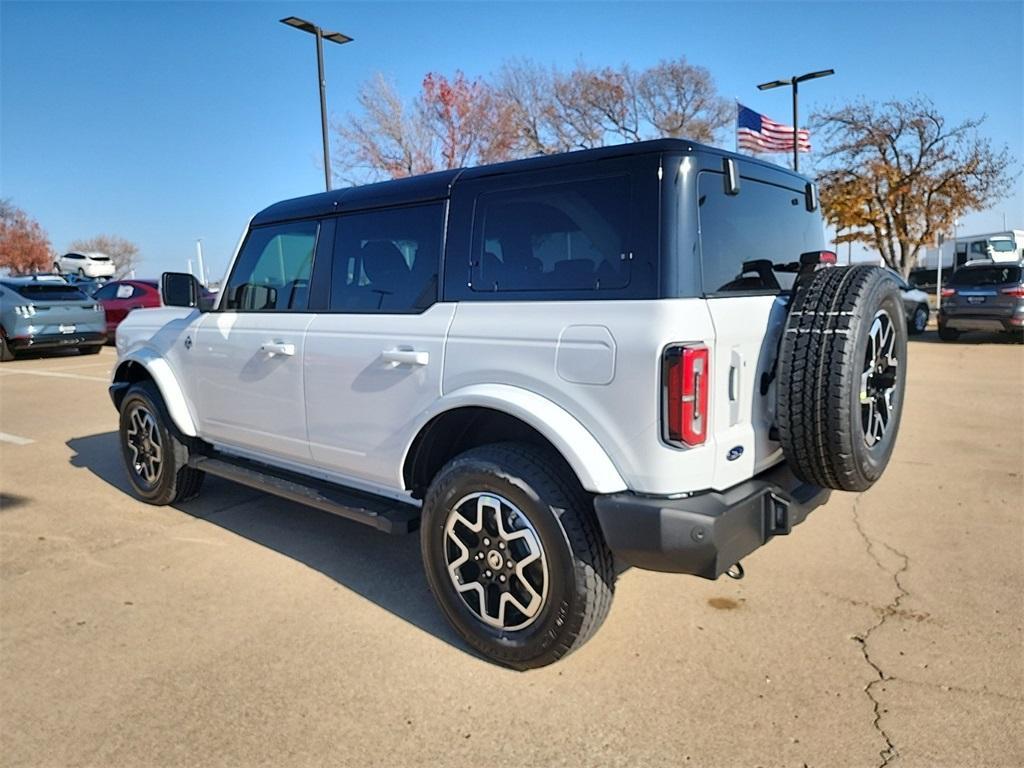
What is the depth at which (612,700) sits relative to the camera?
2.71 m

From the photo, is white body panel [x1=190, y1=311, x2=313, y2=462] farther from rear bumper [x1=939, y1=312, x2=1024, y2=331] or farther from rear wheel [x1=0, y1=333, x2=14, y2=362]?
rear bumper [x1=939, y1=312, x2=1024, y2=331]

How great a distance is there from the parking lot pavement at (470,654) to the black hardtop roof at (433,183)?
1.90 metres

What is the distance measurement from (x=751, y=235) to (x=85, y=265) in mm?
46829

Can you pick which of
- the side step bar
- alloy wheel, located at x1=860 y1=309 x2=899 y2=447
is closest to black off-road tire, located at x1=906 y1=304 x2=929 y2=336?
alloy wheel, located at x1=860 y1=309 x2=899 y2=447

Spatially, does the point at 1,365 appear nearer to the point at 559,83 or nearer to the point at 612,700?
the point at 612,700

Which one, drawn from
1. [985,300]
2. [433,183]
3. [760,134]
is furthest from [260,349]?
[760,134]

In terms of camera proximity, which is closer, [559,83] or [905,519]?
[905,519]

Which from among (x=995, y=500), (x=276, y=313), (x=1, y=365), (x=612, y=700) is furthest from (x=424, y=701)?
(x=1, y=365)

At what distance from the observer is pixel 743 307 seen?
2750 millimetres

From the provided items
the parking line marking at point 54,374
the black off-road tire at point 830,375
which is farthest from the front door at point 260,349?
the parking line marking at point 54,374

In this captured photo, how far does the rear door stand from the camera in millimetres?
2633

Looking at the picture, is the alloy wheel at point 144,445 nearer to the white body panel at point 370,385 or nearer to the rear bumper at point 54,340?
the white body panel at point 370,385

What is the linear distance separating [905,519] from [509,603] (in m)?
2.86

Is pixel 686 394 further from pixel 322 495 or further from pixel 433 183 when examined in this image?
pixel 322 495
